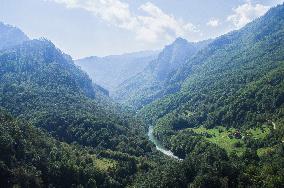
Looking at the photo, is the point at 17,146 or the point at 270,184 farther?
the point at 17,146

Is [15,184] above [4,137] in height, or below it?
below

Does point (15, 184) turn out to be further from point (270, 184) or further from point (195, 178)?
point (270, 184)

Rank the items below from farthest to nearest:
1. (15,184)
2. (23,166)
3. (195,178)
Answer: (195,178), (23,166), (15,184)

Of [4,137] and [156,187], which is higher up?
[4,137]

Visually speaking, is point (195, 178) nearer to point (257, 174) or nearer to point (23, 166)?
point (257, 174)

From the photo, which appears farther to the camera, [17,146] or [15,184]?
[17,146]

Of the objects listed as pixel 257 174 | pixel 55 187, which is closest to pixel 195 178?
pixel 257 174

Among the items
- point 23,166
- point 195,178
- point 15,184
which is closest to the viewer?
point 15,184

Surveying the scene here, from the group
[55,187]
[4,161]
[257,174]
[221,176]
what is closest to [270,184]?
[257,174]
